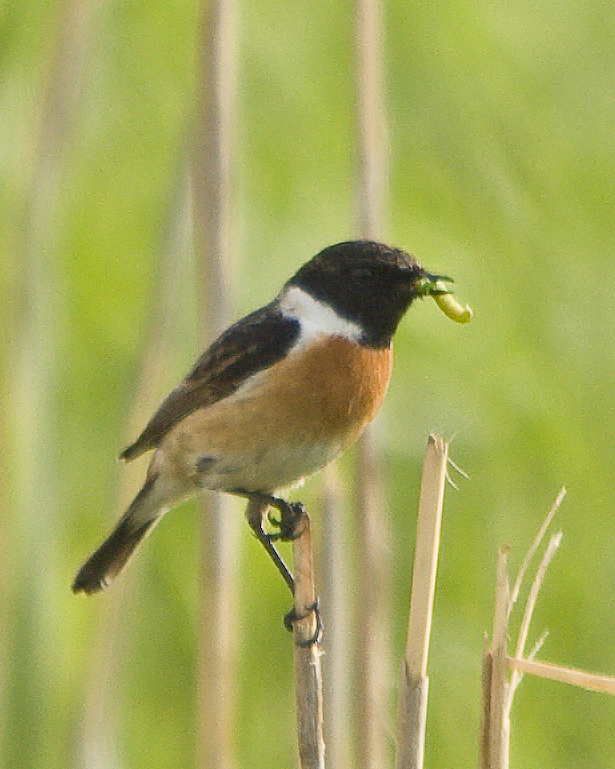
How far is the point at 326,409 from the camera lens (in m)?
2.28

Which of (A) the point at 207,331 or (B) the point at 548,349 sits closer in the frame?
(A) the point at 207,331

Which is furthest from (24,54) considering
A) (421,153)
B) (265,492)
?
(265,492)

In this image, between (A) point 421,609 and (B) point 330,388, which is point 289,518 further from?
(A) point 421,609

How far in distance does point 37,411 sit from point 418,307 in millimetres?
1598

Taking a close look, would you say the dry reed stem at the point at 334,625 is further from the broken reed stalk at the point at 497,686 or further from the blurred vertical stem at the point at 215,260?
the broken reed stalk at the point at 497,686

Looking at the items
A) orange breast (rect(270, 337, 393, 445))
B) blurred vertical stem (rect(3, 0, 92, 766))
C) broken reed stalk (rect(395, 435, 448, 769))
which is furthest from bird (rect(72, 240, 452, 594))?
broken reed stalk (rect(395, 435, 448, 769))

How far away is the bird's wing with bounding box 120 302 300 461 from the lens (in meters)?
2.40

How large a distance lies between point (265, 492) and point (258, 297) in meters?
0.87

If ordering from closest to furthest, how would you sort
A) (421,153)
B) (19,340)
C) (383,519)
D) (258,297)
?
(19,340)
(383,519)
(258,297)
(421,153)

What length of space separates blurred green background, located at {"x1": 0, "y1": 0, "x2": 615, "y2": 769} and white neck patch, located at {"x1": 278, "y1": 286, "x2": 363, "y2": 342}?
19.2 inches

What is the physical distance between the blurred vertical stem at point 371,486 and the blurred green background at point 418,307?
1.82 feet

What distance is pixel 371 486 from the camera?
237 cm

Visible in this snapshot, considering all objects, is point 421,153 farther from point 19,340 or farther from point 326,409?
point 19,340

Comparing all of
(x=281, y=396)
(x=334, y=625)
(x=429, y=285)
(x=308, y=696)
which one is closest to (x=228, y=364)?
(x=281, y=396)
